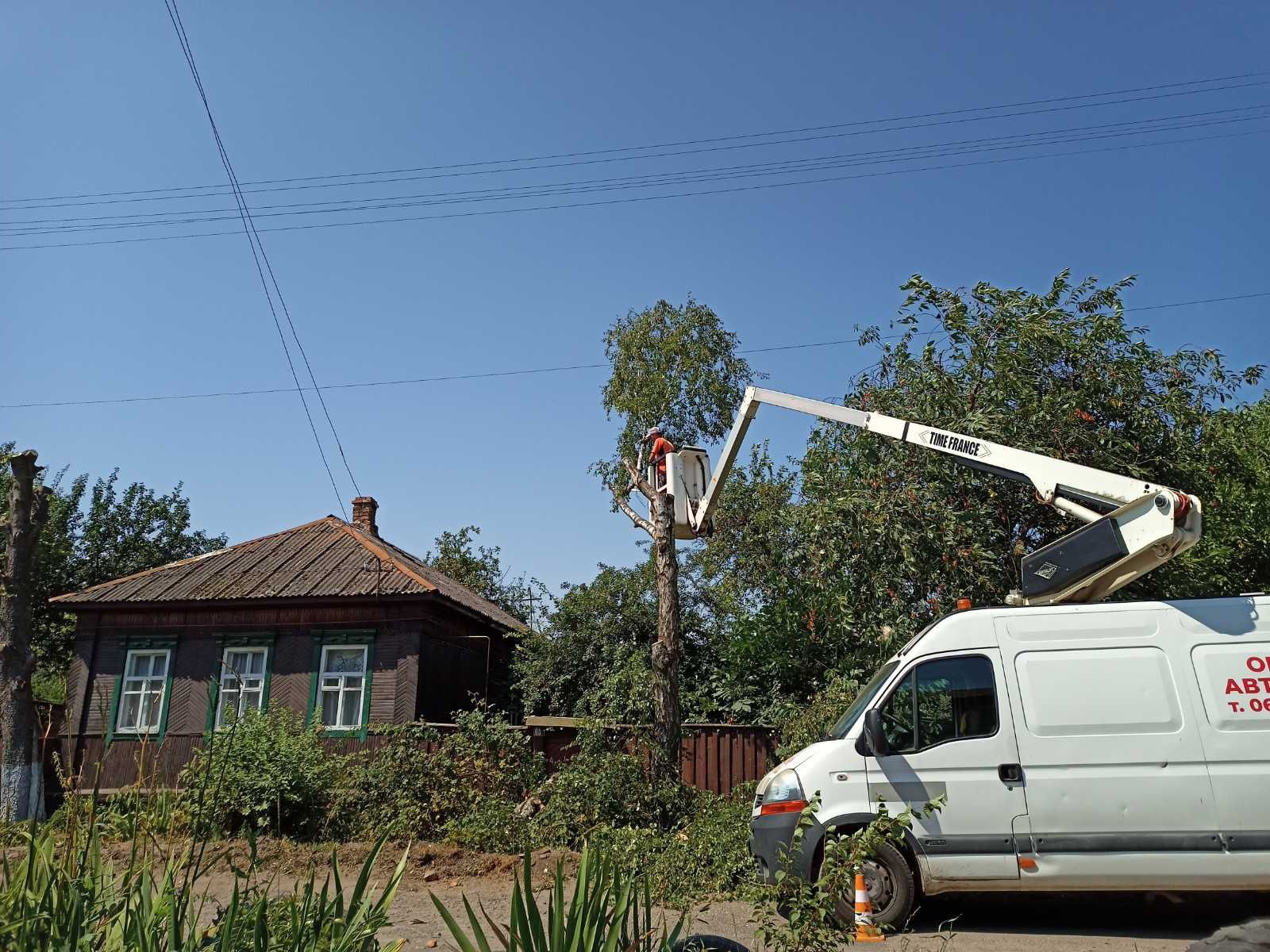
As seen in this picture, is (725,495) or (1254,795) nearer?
(1254,795)

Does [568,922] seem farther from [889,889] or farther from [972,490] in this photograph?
[972,490]

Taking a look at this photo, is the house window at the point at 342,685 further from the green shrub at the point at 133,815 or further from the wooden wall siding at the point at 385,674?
the green shrub at the point at 133,815

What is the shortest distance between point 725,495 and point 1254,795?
1469 cm

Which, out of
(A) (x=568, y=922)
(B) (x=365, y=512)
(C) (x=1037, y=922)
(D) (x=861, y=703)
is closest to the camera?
(A) (x=568, y=922)

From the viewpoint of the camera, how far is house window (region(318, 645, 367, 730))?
17781 millimetres

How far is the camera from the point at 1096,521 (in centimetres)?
798

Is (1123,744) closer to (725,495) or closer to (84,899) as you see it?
(84,899)

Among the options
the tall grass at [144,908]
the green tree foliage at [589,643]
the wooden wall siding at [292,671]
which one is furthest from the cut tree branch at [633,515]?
the wooden wall siding at [292,671]

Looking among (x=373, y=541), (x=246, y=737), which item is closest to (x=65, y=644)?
(x=373, y=541)

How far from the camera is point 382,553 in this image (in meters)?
20.0

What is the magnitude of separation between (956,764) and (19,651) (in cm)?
1417

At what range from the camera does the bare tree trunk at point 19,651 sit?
14039mm

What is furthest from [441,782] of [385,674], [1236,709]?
[1236,709]

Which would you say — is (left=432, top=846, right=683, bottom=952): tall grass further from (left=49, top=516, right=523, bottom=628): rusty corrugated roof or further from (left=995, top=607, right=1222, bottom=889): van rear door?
(left=49, top=516, right=523, bottom=628): rusty corrugated roof
